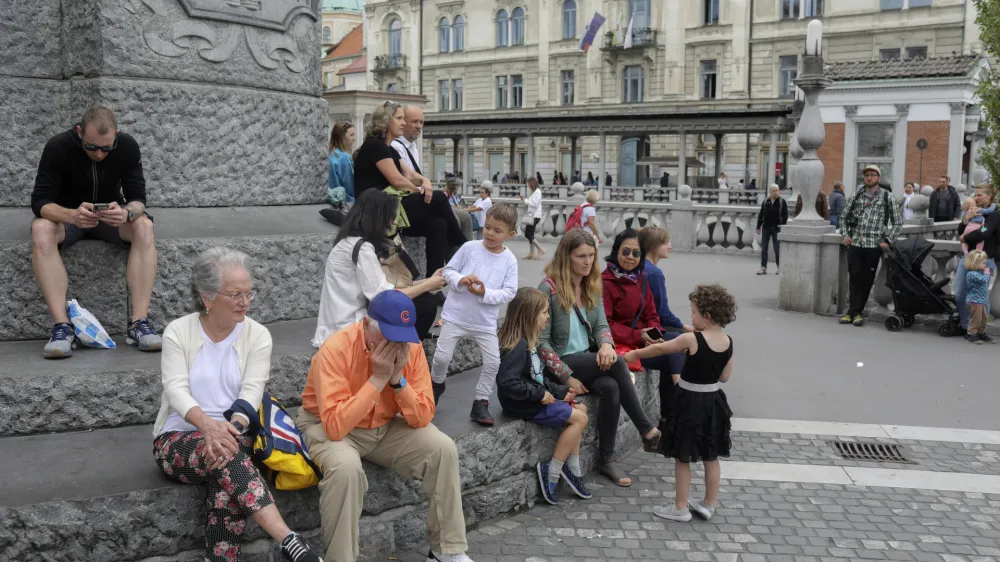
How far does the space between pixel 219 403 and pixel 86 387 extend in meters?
0.99

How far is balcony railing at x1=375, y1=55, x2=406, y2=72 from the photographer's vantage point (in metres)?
63.4

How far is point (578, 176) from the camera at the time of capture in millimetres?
51781

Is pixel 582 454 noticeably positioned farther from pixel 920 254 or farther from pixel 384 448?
pixel 920 254

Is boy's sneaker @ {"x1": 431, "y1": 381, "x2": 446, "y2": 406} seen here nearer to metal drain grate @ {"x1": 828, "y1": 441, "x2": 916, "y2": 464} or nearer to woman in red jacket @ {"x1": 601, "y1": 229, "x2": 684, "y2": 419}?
woman in red jacket @ {"x1": 601, "y1": 229, "x2": 684, "y2": 419}

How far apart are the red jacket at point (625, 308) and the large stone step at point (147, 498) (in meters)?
1.45

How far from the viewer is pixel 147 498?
3754 millimetres

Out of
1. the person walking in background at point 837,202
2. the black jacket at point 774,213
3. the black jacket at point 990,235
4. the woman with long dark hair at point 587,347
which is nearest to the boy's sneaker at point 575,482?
the woman with long dark hair at point 587,347

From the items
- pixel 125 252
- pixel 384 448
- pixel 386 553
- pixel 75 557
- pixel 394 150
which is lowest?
pixel 386 553

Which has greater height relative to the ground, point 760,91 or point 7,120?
point 760,91

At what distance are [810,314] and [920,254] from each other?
1.77m

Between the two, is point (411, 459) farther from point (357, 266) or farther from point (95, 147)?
point (95, 147)

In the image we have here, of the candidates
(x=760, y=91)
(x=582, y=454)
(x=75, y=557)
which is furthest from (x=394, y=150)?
(x=760, y=91)

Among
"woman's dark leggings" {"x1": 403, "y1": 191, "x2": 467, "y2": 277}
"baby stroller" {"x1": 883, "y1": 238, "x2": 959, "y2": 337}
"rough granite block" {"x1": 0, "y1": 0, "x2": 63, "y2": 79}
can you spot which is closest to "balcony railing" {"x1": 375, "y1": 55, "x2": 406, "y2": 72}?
"baby stroller" {"x1": 883, "y1": 238, "x2": 959, "y2": 337}

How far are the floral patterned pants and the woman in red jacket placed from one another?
3209mm
